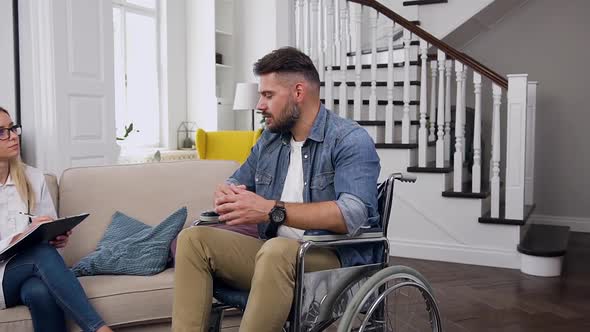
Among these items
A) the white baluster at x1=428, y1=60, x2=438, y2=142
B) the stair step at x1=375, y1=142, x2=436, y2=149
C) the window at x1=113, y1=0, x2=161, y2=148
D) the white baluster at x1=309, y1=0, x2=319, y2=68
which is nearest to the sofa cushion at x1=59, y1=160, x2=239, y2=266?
the stair step at x1=375, y1=142, x2=436, y2=149

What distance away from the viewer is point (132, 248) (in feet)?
7.68

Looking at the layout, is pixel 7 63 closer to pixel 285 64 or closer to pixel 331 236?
pixel 285 64

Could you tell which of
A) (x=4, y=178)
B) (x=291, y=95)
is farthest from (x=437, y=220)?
(x=4, y=178)

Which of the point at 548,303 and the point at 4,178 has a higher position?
the point at 4,178

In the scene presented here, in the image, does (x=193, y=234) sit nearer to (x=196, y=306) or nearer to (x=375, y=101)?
(x=196, y=306)

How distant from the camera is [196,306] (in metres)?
1.75

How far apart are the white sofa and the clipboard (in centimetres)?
22

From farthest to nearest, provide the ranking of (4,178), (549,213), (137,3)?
(137,3) < (549,213) < (4,178)

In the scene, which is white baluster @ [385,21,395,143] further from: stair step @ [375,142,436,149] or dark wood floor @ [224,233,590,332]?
dark wood floor @ [224,233,590,332]

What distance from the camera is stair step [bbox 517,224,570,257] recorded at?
12.8 ft

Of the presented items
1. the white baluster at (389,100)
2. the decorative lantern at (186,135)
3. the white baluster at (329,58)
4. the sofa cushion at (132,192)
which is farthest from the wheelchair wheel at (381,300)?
the decorative lantern at (186,135)

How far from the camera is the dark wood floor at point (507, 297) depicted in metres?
2.96

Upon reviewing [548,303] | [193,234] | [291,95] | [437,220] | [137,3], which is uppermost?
[137,3]

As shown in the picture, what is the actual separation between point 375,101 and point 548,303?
2058 millimetres
